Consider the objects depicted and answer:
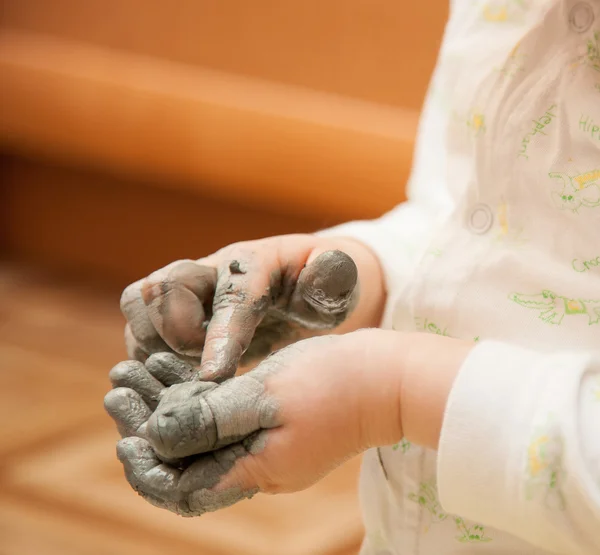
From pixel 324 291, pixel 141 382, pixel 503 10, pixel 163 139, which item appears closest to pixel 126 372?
pixel 141 382

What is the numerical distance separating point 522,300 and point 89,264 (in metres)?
1.11

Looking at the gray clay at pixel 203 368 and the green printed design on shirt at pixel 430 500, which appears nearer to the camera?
the gray clay at pixel 203 368

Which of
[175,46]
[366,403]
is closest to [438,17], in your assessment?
[175,46]

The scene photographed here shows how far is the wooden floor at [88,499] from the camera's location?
0.74 meters

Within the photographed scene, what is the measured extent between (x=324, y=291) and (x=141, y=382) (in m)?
0.11

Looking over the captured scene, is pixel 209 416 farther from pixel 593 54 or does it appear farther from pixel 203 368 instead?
pixel 593 54

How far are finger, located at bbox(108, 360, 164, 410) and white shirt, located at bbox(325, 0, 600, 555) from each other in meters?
0.15

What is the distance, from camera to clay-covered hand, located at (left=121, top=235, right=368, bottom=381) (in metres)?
0.45

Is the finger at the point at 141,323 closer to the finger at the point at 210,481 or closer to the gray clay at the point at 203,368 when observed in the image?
the gray clay at the point at 203,368

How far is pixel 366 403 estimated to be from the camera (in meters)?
0.41

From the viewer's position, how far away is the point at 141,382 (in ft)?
A: 1.44

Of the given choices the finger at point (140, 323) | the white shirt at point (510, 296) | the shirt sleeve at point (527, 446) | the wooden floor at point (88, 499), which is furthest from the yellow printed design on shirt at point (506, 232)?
the wooden floor at point (88, 499)

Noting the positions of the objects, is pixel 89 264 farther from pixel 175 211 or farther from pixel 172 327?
pixel 172 327

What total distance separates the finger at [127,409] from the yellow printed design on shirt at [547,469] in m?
0.19
